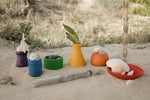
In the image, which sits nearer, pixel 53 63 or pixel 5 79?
pixel 5 79

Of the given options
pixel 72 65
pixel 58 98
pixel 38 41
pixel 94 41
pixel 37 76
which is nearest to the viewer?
pixel 58 98

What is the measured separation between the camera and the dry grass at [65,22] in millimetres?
4176

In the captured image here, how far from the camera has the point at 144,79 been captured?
2.07 m

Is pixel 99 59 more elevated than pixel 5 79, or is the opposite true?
pixel 99 59

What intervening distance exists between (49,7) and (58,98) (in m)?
5.41

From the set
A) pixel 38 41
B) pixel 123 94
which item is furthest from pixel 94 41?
pixel 123 94

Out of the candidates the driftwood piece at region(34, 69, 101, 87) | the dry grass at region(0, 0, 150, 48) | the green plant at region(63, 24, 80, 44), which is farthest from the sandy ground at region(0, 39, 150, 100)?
the dry grass at region(0, 0, 150, 48)

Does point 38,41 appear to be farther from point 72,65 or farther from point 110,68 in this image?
point 110,68

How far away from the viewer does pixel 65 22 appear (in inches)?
206

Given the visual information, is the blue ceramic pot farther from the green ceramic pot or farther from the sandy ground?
the green ceramic pot

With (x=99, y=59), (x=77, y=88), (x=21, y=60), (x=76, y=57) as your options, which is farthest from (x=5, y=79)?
(x=99, y=59)

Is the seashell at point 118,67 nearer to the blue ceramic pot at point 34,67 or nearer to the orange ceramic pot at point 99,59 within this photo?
the orange ceramic pot at point 99,59

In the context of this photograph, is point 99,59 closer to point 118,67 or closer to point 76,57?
point 76,57

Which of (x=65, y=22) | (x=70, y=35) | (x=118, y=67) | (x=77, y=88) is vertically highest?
(x=65, y=22)
